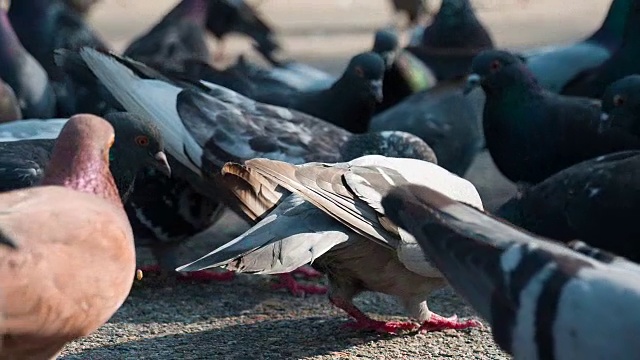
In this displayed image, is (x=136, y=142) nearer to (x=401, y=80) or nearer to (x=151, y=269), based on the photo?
(x=151, y=269)

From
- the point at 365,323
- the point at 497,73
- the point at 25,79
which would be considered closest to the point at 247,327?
the point at 365,323

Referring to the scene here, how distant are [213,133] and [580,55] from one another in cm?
312

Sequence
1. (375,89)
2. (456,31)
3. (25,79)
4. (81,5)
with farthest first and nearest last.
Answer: (81,5) < (456,31) < (25,79) < (375,89)

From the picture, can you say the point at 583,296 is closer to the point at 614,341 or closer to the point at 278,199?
the point at 614,341

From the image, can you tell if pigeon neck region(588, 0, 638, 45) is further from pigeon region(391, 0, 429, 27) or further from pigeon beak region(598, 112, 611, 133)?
pigeon region(391, 0, 429, 27)

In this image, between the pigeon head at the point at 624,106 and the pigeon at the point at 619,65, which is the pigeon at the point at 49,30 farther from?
the pigeon head at the point at 624,106

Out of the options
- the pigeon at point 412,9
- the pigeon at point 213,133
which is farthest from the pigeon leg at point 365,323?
the pigeon at point 412,9

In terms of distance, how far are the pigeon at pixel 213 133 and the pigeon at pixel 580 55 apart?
2.27 metres

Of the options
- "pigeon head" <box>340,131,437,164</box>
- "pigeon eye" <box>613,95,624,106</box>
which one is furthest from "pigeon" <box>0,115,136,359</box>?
"pigeon eye" <box>613,95,624,106</box>

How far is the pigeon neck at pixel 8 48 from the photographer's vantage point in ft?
22.4

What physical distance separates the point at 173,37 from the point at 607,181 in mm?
4068

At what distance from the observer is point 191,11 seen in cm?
816

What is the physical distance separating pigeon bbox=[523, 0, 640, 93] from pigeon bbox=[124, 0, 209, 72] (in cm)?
222

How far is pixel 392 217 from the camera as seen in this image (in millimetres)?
3154
